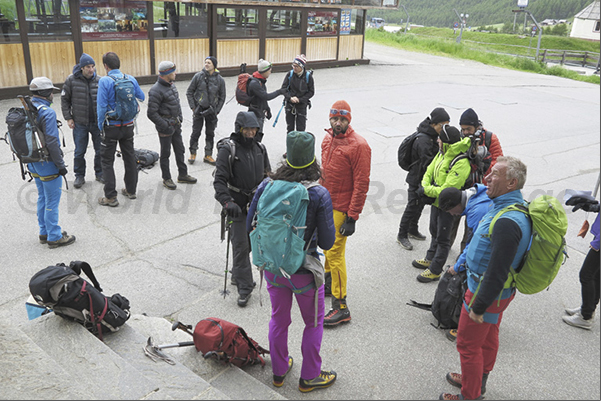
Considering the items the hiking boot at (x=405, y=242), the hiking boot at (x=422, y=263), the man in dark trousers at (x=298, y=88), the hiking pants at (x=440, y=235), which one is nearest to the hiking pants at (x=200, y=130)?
the man in dark trousers at (x=298, y=88)

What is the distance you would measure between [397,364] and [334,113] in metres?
2.37

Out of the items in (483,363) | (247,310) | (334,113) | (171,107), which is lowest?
(247,310)

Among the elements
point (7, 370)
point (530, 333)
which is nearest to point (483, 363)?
point (530, 333)

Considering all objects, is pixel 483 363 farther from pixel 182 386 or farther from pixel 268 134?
pixel 268 134

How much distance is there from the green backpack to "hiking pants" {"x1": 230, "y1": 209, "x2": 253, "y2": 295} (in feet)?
8.39

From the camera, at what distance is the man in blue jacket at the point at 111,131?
22.3 ft

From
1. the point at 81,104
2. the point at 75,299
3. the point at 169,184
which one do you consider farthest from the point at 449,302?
the point at 81,104

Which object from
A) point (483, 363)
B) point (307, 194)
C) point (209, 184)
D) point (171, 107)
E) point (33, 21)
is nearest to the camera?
point (307, 194)

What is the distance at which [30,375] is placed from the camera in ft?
9.90

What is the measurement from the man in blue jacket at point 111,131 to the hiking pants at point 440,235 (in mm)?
4528

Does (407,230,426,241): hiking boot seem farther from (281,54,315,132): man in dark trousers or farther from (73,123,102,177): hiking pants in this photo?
(73,123,102,177): hiking pants

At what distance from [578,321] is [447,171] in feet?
6.53

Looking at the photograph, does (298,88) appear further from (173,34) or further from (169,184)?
(173,34)

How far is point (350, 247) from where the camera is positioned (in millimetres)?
6352
